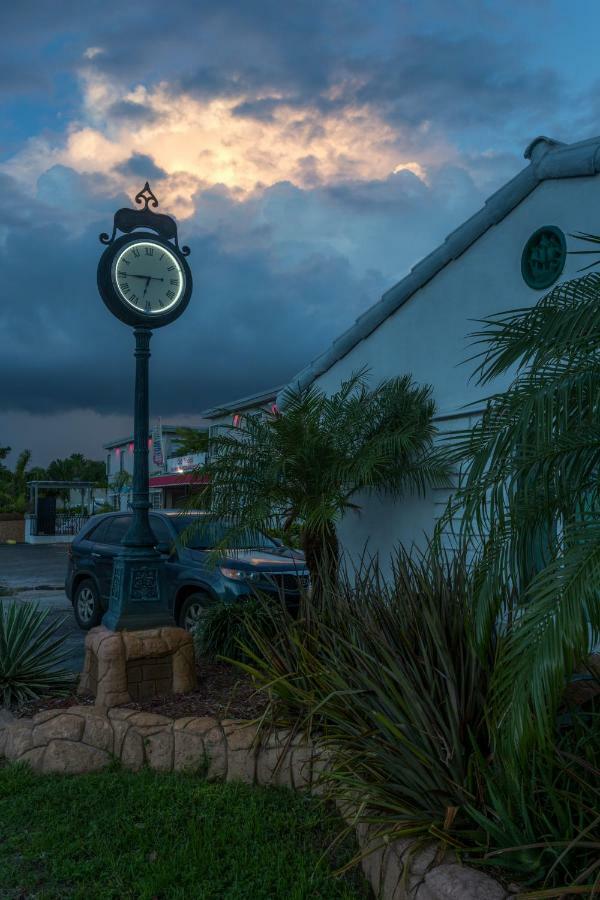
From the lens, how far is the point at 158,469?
35062 millimetres

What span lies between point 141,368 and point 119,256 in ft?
3.16

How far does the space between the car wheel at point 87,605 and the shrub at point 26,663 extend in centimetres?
396

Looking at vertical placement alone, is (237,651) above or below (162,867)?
above

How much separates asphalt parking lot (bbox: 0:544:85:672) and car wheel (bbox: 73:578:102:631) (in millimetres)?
162

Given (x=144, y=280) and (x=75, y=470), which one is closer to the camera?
(x=144, y=280)

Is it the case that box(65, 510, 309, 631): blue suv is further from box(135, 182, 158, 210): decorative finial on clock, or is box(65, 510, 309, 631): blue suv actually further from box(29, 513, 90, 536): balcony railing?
box(29, 513, 90, 536): balcony railing

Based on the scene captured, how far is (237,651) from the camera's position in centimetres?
704

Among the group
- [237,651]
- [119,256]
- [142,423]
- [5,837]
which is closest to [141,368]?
[142,423]

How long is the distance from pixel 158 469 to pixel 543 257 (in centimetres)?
2858

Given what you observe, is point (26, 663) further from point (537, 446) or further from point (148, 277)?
point (537, 446)

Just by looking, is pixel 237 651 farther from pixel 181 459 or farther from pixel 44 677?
pixel 181 459

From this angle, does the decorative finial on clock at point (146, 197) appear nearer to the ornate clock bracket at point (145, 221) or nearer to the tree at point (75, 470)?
the ornate clock bracket at point (145, 221)

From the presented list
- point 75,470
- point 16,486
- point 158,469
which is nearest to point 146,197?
point 158,469

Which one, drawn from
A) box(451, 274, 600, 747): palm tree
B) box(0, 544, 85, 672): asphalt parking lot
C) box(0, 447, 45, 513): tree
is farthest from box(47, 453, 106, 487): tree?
box(451, 274, 600, 747): palm tree
